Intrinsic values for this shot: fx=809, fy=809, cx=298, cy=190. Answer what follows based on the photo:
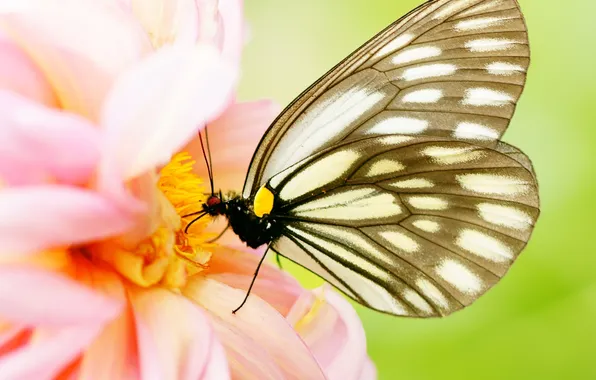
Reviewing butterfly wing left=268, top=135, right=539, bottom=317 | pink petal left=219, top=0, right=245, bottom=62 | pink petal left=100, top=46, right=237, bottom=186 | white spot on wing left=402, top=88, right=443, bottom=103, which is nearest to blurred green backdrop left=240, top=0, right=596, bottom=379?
butterfly wing left=268, top=135, right=539, bottom=317

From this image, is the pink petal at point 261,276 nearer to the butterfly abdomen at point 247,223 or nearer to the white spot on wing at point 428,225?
the butterfly abdomen at point 247,223

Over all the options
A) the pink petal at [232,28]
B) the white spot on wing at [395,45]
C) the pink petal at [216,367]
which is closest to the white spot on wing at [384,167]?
the white spot on wing at [395,45]

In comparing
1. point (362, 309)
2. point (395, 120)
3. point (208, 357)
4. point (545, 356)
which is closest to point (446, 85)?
point (395, 120)

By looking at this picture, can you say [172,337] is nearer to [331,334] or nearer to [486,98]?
[331,334]

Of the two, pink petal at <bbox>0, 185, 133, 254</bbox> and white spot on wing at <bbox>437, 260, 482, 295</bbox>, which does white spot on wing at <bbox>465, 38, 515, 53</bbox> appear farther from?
pink petal at <bbox>0, 185, 133, 254</bbox>

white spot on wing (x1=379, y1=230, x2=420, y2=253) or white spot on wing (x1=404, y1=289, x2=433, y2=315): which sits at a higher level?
white spot on wing (x1=379, y1=230, x2=420, y2=253)

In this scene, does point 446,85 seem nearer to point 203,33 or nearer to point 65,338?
point 203,33

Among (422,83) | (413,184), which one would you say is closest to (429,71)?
(422,83)
